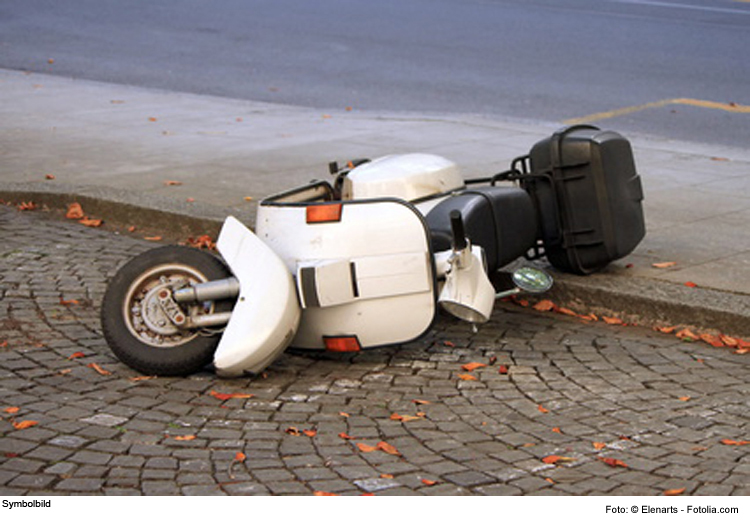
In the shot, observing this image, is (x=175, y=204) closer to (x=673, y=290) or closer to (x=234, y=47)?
(x=673, y=290)

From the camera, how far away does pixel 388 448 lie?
14.6 feet

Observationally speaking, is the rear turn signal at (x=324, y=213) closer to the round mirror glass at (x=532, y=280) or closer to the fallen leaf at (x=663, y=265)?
the round mirror glass at (x=532, y=280)

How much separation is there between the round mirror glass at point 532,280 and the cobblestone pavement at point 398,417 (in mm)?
257

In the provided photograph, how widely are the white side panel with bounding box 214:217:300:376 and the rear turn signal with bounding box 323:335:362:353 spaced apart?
0.62 ft

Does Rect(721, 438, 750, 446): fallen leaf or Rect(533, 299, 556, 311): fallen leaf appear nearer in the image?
Rect(721, 438, 750, 446): fallen leaf

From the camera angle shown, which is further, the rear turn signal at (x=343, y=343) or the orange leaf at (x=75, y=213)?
the orange leaf at (x=75, y=213)

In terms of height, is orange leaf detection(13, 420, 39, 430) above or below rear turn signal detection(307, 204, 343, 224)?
below

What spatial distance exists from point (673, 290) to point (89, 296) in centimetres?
285

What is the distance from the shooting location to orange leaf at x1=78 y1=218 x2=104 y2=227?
7.86 m

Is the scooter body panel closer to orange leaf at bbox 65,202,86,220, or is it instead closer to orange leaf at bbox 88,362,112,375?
orange leaf at bbox 88,362,112,375

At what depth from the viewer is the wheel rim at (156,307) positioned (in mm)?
5172

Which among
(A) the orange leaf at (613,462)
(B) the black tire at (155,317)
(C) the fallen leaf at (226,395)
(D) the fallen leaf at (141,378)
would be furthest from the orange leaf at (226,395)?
(A) the orange leaf at (613,462)

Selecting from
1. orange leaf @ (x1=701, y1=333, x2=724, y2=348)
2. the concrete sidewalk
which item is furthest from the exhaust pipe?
orange leaf @ (x1=701, y1=333, x2=724, y2=348)

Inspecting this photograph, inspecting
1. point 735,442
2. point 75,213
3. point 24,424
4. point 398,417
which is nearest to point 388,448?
point 398,417
